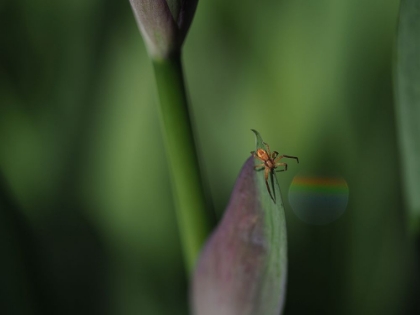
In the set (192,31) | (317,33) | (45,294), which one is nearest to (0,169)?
(45,294)

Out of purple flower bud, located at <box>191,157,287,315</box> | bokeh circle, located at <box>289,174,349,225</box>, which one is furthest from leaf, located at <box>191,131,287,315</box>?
bokeh circle, located at <box>289,174,349,225</box>

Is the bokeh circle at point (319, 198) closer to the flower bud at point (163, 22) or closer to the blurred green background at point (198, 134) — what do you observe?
the blurred green background at point (198, 134)

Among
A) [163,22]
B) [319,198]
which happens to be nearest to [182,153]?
[163,22]

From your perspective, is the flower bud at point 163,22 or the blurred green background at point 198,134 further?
the blurred green background at point 198,134

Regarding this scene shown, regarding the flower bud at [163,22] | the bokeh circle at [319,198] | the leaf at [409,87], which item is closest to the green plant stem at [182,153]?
the flower bud at [163,22]

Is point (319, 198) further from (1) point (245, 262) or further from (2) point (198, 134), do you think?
(1) point (245, 262)

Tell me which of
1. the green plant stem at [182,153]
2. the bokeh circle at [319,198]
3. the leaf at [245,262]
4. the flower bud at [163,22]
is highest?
the flower bud at [163,22]

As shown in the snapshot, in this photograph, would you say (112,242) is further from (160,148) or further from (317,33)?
(317,33)
